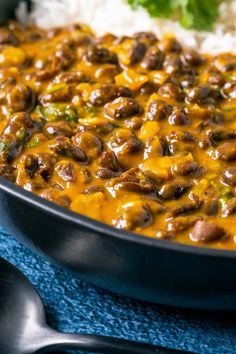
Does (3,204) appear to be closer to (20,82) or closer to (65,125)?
(65,125)

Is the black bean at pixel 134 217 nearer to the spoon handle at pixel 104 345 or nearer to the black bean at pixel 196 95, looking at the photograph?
the spoon handle at pixel 104 345

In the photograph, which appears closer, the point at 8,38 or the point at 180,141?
the point at 180,141

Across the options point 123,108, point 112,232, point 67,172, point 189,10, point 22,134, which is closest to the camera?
point 112,232

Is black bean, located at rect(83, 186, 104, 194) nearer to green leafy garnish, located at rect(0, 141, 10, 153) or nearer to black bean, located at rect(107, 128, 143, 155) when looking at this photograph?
black bean, located at rect(107, 128, 143, 155)

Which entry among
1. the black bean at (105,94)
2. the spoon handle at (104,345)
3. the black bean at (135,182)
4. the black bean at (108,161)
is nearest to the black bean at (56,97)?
the black bean at (105,94)

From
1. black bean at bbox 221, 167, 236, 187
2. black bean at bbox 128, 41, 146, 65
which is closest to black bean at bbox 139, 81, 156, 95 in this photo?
black bean at bbox 128, 41, 146, 65

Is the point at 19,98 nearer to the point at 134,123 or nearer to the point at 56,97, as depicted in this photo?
the point at 56,97

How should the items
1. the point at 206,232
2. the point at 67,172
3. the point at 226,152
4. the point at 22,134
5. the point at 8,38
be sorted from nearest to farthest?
the point at 206,232, the point at 67,172, the point at 226,152, the point at 22,134, the point at 8,38

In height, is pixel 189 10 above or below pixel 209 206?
above

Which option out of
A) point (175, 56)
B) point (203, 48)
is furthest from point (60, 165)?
point (203, 48)

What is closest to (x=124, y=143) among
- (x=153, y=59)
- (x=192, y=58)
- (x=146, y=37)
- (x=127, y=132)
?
(x=127, y=132)
